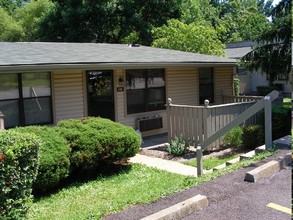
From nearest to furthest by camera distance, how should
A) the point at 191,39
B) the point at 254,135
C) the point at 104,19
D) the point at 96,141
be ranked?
the point at 96,141, the point at 254,135, the point at 191,39, the point at 104,19

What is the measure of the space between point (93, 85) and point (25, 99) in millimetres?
2140

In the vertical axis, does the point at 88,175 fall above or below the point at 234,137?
below

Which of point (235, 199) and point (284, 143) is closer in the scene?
point (235, 199)

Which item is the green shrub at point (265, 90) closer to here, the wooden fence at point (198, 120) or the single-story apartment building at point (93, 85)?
the single-story apartment building at point (93, 85)

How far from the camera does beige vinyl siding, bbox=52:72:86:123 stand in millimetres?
9945

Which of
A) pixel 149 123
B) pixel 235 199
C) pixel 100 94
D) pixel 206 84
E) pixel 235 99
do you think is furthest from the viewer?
pixel 206 84

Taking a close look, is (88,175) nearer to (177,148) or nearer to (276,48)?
(177,148)

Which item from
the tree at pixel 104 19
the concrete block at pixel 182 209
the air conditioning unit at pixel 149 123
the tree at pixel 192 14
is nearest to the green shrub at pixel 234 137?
the air conditioning unit at pixel 149 123

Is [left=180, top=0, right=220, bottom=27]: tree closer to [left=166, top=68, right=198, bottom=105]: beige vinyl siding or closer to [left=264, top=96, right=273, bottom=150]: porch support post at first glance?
[left=166, top=68, right=198, bottom=105]: beige vinyl siding

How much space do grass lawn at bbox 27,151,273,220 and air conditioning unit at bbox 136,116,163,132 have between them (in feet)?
12.6

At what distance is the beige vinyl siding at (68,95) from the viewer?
9.95 m

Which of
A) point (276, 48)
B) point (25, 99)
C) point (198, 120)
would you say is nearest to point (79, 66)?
point (25, 99)

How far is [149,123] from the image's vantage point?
468 inches

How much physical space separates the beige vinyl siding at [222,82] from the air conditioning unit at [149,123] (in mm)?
3423
